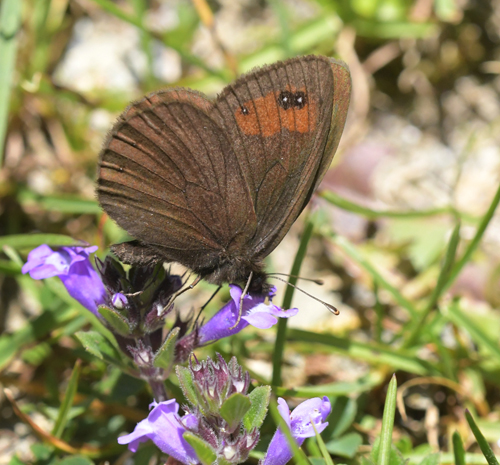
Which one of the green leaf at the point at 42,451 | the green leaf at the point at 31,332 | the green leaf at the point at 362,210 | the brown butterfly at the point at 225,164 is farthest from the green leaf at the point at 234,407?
the green leaf at the point at 362,210

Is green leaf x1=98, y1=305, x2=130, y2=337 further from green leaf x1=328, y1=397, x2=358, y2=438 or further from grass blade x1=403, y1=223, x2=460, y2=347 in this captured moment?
grass blade x1=403, y1=223, x2=460, y2=347

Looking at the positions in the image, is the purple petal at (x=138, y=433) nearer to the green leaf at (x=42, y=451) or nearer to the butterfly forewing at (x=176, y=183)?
the butterfly forewing at (x=176, y=183)

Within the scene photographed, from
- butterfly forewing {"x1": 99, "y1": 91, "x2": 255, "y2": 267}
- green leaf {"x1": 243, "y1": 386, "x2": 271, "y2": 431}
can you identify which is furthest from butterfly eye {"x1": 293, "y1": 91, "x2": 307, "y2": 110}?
green leaf {"x1": 243, "y1": 386, "x2": 271, "y2": 431}

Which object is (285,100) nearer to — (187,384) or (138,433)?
(187,384)

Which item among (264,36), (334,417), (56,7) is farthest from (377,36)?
(334,417)

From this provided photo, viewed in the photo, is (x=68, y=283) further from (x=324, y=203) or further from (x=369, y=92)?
(x=369, y=92)

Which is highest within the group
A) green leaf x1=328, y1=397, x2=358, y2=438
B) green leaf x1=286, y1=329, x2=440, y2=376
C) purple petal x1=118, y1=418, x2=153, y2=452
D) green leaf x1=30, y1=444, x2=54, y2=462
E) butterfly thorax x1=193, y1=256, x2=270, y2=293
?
butterfly thorax x1=193, y1=256, x2=270, y2=293

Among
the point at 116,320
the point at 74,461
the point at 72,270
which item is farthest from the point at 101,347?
the point at 74,461
